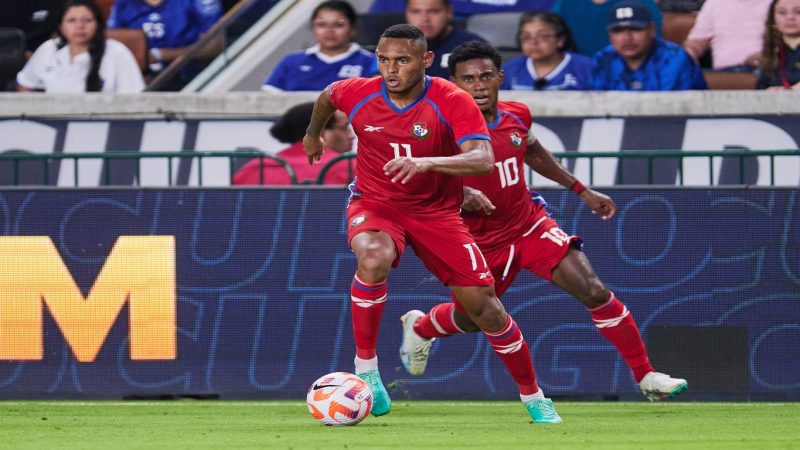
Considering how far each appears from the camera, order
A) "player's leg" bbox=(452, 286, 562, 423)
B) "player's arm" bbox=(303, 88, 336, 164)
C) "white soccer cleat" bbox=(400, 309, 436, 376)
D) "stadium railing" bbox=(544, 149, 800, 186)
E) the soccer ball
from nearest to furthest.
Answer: the soccer ball, "player's leg" bbox=(452, 286, 562, 423), "player's arm" bbox=(303, 88, 336, 164), "white soccer cleat" bbox=(400, 309, 436, 376), "stadium railing" bbox=(544, 149, 800, 186)

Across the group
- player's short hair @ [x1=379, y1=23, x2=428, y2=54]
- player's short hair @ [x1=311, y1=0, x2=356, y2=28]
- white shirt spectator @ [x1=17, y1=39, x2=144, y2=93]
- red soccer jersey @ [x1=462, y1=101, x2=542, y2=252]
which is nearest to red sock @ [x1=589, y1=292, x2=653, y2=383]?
red soccer jersey @ [x1=462, y1=101, x2=542, y2=252]

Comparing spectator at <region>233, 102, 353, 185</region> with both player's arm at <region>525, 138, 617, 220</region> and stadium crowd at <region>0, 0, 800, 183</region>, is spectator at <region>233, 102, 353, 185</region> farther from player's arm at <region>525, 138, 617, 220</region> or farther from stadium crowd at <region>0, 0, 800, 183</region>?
player's arm at <region>525, 138, 617, 220</region>

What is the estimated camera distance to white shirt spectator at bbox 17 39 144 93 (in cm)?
1439

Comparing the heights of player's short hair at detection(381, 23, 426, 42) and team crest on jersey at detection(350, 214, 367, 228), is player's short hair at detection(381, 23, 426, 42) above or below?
above

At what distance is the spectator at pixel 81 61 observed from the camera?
14.4m

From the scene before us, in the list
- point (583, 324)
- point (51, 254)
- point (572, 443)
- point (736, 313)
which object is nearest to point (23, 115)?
point (51, 254)

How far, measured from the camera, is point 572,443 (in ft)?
24.3

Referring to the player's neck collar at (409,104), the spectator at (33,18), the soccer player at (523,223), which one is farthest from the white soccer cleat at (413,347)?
the spectator at (33,18)

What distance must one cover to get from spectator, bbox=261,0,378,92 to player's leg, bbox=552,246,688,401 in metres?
4.44

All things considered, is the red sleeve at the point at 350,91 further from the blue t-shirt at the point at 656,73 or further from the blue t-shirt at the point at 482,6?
the blue t-shirt at the point at 482,6

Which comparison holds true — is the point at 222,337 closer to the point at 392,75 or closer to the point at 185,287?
the point at 185,287

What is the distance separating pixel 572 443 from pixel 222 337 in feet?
14.1

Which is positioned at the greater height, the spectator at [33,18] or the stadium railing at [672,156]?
the spectator at [33,18]

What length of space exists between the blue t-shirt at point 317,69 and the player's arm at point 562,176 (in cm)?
388
